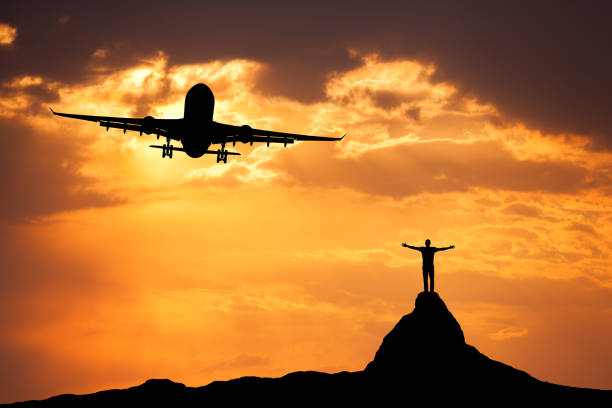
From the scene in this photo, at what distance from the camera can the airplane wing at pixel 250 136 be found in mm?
76938

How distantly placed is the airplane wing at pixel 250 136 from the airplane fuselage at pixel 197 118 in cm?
174

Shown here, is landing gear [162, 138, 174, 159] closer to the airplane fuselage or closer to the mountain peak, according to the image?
the airplane fuselage

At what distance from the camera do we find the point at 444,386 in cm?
5612

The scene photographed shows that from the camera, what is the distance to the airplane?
74.4 meters

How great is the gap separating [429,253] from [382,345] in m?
10.8

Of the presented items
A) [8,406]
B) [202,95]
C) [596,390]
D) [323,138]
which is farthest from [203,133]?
[596,390]

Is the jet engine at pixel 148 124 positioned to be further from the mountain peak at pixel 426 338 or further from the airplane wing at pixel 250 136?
the mountain peak at pixel 426 338

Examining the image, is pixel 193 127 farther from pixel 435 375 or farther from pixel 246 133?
pixel 435 375

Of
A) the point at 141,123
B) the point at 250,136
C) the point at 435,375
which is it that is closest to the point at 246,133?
the point at 250,136

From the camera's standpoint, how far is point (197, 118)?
74.2 meters

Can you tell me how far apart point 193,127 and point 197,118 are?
102 centimetres

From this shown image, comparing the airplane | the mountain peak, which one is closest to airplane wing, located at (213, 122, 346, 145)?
the airplane

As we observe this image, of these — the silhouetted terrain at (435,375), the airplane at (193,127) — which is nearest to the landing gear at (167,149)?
Answer: the airplane at (193,127)

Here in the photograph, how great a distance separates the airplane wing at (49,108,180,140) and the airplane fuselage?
4.75ft
